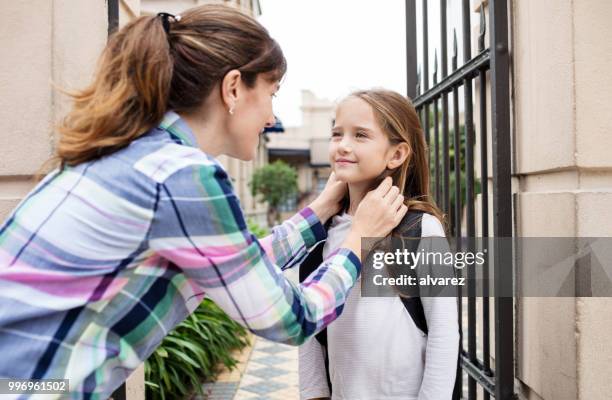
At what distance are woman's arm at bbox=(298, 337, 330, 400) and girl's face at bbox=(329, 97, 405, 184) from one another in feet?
1.81

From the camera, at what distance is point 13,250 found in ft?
3.67

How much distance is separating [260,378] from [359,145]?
3.59 meters

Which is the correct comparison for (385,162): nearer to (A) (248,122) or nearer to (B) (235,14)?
(A) (248,122)

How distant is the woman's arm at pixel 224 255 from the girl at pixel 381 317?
0.39m

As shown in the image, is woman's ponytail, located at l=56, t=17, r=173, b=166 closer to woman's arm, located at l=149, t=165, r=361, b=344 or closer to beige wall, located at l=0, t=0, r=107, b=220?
woman's arm, located at l=149, t=165, r=361, b=344

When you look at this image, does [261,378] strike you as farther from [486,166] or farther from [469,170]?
[486,166]

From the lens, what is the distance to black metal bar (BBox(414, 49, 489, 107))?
178 cm

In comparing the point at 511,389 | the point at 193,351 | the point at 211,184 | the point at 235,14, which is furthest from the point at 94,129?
the point at 193,351

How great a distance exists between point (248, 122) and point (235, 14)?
252 mm

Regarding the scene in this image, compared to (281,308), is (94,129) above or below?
above

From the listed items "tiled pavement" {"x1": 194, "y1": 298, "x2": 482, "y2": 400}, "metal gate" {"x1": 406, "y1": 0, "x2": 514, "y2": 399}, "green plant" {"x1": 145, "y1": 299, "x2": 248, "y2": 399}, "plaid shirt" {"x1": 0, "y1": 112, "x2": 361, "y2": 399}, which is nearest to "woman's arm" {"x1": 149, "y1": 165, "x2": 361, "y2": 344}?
"plaid shirt" {"x1": 0, "y1": 112, "x2": 361, "y2": 399}

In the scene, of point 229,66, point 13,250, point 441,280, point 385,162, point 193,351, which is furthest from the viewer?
point 193,351

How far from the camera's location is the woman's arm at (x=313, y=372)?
5.87ft

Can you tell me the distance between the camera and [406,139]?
1.79 m
